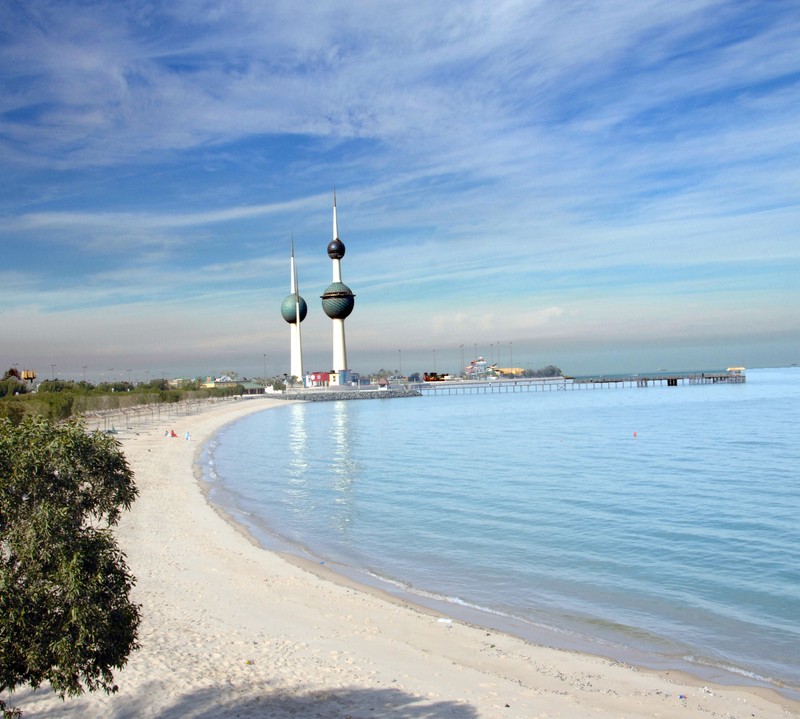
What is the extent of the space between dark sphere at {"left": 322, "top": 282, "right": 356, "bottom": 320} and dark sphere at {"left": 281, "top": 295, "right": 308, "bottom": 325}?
21177 millimetres

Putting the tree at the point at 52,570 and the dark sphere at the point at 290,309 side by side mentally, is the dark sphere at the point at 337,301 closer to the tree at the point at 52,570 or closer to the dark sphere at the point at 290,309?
the dark sphere at the point at 290,309

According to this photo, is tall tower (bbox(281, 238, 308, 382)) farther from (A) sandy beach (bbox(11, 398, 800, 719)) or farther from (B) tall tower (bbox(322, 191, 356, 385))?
(A) sandy beach (bbox(11, 398, 800, 719))

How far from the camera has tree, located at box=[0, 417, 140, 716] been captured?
17.7 ft

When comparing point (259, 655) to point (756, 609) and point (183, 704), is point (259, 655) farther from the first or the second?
point (756, 609)

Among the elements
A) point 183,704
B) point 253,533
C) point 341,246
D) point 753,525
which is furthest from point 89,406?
point 341,246

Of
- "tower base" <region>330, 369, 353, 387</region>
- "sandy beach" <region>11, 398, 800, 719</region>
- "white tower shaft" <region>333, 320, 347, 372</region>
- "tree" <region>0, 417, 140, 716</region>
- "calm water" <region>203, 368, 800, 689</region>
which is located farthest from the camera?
"white tower shaft" <region>333, 320, 347, 372</region>

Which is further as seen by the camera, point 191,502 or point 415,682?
point 191,502

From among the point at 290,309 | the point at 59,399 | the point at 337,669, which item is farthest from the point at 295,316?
the point at 337,669

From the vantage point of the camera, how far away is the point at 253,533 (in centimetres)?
1980

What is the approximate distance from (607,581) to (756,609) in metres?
2.89

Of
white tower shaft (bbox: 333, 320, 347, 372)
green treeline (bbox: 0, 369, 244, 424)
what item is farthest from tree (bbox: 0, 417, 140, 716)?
white tower shaft (bbox: 333, 320, 347, 372)

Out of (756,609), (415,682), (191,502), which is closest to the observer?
(415,682)

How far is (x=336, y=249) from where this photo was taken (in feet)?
557

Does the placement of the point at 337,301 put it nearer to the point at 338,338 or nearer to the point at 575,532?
the point at 338,338
